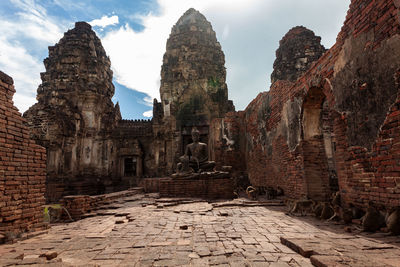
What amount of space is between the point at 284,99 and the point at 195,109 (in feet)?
33.8

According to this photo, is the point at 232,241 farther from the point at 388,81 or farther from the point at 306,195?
the point at 306,195

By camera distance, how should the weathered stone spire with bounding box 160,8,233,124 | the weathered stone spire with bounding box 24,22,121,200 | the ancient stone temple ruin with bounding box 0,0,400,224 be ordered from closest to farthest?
1. the ancient stone temple ruin with bounding box 0,0,400,224
2. the weathered stone spire with bounding box 24,22,121,200
3. the weathered stone spire with bounding box 160,8,233,124

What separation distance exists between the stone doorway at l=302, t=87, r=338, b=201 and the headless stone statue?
4051mm

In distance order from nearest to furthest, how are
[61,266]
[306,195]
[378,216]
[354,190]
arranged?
[61,266]
[378,216]
[354,190]
[306,195]

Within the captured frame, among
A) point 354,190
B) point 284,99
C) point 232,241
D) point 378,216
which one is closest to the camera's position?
point 232,241

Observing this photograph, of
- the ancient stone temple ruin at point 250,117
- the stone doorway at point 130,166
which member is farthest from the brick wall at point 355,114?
the stone doorway at point 130,166

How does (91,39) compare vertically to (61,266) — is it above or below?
above

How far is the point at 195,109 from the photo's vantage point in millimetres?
17625

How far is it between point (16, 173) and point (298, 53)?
1470 cm

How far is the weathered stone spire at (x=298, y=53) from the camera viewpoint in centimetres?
1398

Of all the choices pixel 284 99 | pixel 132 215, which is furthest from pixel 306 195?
pixel 132 215

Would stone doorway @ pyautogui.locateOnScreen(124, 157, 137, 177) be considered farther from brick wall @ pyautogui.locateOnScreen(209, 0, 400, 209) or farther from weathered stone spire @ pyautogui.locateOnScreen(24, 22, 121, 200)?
brick wall @ pyautogui.locateOnScreen(209, 0, 400, 209)

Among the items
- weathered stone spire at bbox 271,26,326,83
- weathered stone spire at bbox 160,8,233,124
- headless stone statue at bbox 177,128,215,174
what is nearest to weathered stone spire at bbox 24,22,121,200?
weathered stone spire at bbox 160,8,233,124

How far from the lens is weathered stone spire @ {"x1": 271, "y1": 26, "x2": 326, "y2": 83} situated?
45.9 ft
